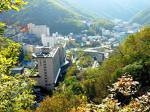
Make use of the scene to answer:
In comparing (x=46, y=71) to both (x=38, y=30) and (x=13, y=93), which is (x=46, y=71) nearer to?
(x=13, y=93)

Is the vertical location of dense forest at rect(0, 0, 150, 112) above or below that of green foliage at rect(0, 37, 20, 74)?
below

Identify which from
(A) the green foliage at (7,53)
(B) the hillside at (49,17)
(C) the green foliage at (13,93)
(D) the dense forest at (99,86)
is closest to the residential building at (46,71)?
(D) the dense forest at (99,86)

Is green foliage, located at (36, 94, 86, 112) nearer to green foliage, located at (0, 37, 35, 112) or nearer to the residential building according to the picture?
green foliage, located at (0, 37, 35, 112)

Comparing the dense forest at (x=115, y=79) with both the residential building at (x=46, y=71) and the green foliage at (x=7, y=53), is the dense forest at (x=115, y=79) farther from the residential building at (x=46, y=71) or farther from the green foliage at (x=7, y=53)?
the residential building at (x=46, y=71)

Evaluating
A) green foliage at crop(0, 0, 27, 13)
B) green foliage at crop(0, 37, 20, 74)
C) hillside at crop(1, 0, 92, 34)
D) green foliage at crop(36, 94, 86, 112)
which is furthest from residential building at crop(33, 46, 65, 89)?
hillside at crop(1, 0, 92, 34)

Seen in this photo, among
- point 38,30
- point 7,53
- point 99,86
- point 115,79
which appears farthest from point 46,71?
point 38,30

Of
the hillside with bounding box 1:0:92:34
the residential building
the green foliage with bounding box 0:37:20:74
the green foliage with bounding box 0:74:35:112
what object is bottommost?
the hillside with bounding box 1:0:92:34

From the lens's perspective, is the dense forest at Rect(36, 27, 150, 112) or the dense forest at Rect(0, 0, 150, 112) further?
the dense forest at Rect(36, 27, 150, 112)

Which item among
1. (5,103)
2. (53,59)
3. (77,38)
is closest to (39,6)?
(77,38)
